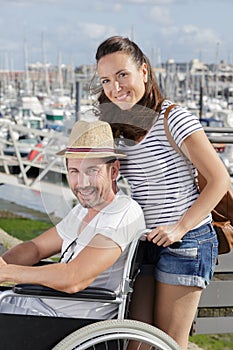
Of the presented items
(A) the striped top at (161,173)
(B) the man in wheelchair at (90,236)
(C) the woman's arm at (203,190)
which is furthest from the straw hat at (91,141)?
(C) the woman's arm at (203,190)

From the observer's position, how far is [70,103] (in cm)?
4334

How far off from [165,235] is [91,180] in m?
0.38

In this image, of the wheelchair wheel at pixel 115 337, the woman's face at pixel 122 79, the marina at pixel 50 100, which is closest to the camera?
the wheelchair wheel at pixel 115 337

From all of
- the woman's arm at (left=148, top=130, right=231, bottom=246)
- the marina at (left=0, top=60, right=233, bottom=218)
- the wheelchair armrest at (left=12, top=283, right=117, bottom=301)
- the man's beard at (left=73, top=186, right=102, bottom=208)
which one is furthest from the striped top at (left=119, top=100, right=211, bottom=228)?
the marina at (left=0, top=60, right=233, bottom=218)

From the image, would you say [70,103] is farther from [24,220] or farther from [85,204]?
[85,204]

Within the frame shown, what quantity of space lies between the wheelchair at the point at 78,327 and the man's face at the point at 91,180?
0.23 m

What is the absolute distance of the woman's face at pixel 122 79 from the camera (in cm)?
322

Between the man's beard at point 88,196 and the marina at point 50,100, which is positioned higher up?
the man's beard at point 88,196

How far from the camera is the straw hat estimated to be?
10.3 ft

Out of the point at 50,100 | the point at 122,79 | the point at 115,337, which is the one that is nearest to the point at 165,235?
the point at 115,337

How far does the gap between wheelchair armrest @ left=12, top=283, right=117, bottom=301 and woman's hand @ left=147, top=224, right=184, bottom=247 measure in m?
0.28

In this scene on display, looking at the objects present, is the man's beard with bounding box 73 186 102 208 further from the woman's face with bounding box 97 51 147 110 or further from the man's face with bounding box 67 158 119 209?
the woman's face with bounding box 97 51 147 110

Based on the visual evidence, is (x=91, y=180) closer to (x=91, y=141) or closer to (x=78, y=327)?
(x=91, y=141)

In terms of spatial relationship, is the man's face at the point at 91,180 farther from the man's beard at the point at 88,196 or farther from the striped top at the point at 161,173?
the striped top at the point at 161,173
